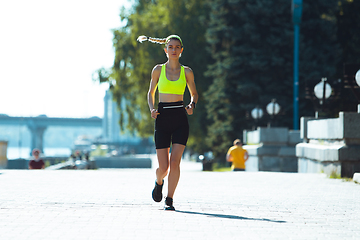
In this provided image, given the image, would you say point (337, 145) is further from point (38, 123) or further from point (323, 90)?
point (38, 123)

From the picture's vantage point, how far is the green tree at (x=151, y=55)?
107 feet

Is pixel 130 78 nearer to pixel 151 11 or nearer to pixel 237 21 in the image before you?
pixel 151 11

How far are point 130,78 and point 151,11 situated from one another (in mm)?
4089

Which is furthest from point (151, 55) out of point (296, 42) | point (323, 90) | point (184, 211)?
point (184, 211)

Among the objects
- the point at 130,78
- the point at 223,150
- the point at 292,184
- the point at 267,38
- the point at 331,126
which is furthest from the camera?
the point at 130,78

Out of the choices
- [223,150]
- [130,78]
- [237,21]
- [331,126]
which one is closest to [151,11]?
[130,78]

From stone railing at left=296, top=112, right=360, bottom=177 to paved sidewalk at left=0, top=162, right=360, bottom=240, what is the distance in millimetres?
1189

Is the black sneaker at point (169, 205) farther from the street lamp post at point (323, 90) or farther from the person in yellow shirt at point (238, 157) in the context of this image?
the street lamp post at point (323, 90)

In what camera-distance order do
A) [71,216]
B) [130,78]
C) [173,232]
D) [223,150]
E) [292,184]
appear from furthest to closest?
[130,78], [223,150], [292,184], [71,216], [173,232]

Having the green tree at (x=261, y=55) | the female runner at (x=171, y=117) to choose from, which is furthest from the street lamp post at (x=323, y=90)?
the female runner at (x=171, y=117)

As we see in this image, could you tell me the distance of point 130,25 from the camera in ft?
115

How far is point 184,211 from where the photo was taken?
254 inches

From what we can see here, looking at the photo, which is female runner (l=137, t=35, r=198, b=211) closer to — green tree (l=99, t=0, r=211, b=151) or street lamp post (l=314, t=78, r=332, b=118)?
street lamp post (l=314, t=78, r=332, b=118)

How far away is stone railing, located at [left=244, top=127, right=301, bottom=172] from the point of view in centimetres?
1958
